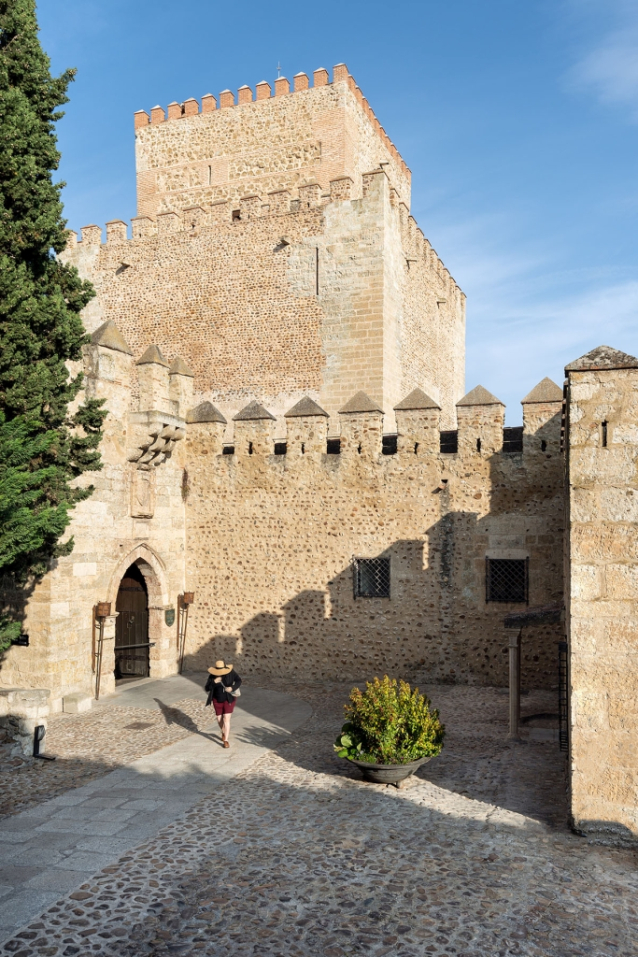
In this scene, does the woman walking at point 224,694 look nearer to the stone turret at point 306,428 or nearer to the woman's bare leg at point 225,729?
the woman's bare leg at point 225,729

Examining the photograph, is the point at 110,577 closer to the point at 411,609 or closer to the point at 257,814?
the point at 411,609

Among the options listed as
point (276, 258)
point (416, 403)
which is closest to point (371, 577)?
point (416, 403)

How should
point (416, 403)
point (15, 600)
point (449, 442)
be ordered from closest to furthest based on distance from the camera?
point (15, 600) → point (416, 403) → point (449, 442)

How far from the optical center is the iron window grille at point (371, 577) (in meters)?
14.1

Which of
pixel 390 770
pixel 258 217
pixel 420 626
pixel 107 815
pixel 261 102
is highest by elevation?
pixel 261 102

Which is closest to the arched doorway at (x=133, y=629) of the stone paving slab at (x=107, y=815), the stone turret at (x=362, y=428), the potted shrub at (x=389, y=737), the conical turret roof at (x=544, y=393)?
the stone paving slab at (x=107, y=815)

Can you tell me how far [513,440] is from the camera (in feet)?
44.4

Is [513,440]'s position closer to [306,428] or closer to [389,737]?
[306,428]

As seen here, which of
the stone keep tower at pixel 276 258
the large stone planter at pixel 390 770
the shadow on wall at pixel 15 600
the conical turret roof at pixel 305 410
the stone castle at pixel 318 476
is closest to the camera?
the stone castle at pixel 318 476

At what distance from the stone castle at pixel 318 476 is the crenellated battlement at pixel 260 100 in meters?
0.08

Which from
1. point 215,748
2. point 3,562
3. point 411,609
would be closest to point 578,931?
point 215,748

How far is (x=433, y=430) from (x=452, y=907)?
371 inches

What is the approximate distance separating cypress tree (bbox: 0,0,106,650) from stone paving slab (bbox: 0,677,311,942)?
2972mm

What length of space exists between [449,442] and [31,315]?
7.83 metres
